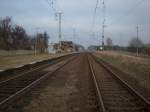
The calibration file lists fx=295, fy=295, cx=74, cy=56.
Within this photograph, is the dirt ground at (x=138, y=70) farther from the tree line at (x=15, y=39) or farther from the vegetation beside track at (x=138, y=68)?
the tree line at (x=15, y=39)

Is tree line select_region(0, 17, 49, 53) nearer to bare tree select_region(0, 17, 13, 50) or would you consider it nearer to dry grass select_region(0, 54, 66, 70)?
bare tree select_region(0, 17, 13, 50)

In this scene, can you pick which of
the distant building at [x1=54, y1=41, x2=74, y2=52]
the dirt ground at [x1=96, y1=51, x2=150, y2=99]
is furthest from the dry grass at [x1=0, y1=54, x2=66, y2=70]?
the distant building at [x1=54, y1=41, x2=74, y2=52]

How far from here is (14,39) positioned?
12888 centimetres

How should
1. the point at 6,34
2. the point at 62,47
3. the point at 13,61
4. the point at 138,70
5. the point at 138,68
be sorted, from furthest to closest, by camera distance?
the point at 62,47, the point at 6,34, the point at 13,61, the point at 138,68, the point at 138,70

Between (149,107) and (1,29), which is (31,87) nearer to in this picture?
(149,107)

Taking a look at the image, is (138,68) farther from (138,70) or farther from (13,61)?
(13,61)

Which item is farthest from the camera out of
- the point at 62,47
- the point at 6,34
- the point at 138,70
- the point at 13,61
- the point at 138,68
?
the point at 62,47

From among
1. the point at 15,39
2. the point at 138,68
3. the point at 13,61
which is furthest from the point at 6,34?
the point at 138,68

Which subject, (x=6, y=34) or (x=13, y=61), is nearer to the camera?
(x=13, y=61)

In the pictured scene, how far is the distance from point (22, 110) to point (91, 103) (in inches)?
99.8

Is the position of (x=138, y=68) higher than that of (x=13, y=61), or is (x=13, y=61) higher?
(x=138, y=68)

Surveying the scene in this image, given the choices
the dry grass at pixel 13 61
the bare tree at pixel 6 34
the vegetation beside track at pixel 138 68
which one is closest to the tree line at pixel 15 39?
the bare tree at pixel 6 34

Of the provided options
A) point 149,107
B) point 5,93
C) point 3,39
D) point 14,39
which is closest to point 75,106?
point 149,107

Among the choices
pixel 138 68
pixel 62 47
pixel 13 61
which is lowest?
pixel 13 61
